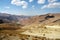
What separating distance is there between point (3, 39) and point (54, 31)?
14.8 ft

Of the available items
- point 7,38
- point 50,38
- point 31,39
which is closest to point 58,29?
point 50,38

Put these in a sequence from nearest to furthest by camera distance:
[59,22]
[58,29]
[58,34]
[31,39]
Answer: [31,39] < [58,34] < [58,29] < [59,22]

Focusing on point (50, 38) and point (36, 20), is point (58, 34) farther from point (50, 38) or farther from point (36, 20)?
point (36, 20)

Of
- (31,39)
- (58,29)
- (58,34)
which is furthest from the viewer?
(58,29)

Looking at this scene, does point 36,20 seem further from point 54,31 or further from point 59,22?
point 54,31

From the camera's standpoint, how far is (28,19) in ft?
59.2

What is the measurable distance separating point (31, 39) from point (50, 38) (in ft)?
4.31

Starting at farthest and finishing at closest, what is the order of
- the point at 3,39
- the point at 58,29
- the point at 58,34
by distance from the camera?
the point at 58,29 < the point at 58,34 < the point at 3,39

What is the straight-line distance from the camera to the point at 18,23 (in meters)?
17.0

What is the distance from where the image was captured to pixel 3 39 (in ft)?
26.5

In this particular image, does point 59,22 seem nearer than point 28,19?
Yes

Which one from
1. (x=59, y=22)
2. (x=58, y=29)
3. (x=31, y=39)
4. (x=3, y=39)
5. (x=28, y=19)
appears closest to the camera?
(x=3, y=39)

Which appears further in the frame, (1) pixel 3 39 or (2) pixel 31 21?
(2) pixel 31 21

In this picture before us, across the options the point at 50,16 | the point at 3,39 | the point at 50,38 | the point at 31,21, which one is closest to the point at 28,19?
the point at 31,21
